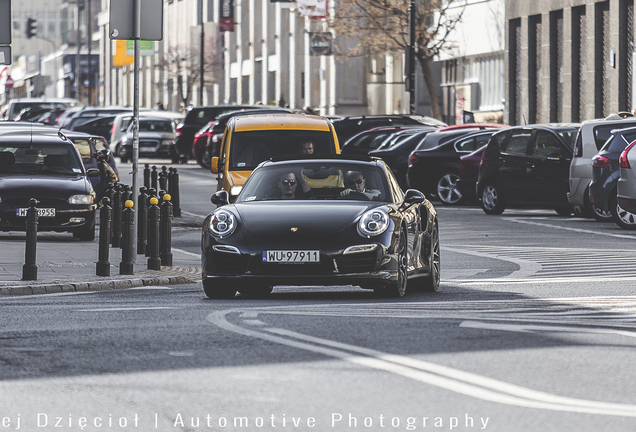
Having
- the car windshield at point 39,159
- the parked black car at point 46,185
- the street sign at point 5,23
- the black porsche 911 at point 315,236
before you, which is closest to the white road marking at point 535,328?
the black porsche 911 at point 315,236

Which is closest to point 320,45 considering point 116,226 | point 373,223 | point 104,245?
point 116,226

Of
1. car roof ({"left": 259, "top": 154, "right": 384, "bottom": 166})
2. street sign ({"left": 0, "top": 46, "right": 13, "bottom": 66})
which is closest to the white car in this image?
street sign ({"left": 0, "top": 46, "right": 13, "bottom": 66})

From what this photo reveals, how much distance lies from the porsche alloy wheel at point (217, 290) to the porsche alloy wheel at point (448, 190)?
17.4 metres

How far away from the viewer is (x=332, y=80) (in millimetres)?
71125

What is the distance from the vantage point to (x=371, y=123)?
134 feet

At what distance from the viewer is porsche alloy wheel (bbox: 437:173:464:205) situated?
29.8 meters

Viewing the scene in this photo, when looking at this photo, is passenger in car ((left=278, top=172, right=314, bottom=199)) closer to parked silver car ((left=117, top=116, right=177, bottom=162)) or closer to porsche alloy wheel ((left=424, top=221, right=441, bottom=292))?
porsche alloy wheel ((left=424, top=221, right=441, bottom=292))

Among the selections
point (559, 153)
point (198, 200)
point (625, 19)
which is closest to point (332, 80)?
point (625, 19)

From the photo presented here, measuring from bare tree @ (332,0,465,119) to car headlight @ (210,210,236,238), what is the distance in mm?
40969

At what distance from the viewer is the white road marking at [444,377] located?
702 centimetres

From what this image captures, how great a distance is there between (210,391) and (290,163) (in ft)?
20.6

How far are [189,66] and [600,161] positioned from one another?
78673 mm

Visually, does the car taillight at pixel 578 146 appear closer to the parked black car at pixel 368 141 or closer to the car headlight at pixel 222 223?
the parked black car at pixel 368 141

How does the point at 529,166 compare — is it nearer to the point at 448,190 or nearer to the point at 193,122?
the point at 448,190
